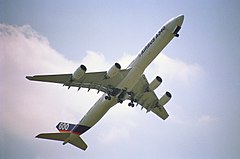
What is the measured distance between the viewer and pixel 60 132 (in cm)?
1386

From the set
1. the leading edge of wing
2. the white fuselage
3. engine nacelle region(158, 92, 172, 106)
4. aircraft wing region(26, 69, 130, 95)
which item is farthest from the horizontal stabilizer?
engine nacelle region(158, 92, 172, 106)

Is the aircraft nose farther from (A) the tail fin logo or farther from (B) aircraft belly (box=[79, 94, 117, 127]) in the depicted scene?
(A) the tail fin logo

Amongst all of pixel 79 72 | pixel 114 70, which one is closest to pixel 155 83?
pixel 114 70

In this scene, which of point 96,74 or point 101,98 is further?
point 101,98

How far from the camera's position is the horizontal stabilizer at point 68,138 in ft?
44.0

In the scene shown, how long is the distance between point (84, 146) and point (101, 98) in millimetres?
1673

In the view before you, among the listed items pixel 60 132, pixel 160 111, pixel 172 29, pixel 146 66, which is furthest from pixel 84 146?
pixel 172 29

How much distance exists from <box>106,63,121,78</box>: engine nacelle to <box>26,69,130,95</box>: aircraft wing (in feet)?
0.95

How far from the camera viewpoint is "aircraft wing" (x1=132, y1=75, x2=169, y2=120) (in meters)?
13.1

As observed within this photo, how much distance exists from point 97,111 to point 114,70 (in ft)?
6.34

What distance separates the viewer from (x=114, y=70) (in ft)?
38.3

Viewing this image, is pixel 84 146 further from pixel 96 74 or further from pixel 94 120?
pixel 96 74

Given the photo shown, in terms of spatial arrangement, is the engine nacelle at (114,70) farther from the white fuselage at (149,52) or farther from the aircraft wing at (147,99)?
the aircraft wing at (147,99)

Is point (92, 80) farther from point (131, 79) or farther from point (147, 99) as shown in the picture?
point (147, 99)
